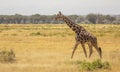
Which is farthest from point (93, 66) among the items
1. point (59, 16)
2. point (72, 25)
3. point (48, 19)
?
point (48, 19)

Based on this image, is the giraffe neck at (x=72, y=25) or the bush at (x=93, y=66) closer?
the bush at (x=93, y=66)

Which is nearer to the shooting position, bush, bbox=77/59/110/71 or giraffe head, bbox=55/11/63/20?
bush, bbox=77/59/110/71

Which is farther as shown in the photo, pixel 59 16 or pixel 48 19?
pixel 48 19

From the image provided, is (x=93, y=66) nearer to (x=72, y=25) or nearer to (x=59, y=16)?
(x=72, y=25)

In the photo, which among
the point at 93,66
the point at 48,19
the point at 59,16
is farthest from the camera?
the point at 48,19

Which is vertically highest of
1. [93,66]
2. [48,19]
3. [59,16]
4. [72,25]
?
[59,16]

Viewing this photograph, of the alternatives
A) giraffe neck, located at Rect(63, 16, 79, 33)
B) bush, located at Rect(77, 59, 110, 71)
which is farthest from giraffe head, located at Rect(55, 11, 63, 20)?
bush, located at Rect(77, 59, 110, 71)

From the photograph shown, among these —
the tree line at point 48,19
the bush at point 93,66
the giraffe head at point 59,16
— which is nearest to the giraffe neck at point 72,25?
the giraffe head at point 59,16

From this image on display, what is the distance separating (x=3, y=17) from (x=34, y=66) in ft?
480

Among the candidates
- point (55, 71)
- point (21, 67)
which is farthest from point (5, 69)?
point (55, 71)

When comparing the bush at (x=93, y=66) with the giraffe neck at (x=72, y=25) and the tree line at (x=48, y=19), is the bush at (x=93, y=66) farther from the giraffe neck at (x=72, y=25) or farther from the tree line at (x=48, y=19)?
the tree line at (x=48, y=19)

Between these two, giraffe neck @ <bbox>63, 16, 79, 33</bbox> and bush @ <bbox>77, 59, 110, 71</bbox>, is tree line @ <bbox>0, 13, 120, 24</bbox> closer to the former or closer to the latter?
giraffe neck @ <bbox>63, 16, 79, 33</bbox>

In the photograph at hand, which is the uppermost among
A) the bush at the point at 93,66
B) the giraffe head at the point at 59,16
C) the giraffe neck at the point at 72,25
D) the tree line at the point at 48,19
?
the giraffe head at the point at 59,16

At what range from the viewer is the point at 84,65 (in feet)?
48.1
